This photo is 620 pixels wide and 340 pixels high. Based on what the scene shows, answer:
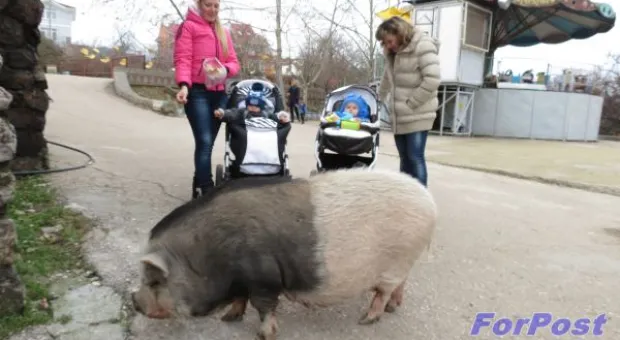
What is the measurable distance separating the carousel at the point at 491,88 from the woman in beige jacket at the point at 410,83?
1292 cm

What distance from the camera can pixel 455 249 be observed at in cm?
416

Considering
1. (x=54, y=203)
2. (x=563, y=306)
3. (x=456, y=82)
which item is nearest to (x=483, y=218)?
(x=563, y=306)

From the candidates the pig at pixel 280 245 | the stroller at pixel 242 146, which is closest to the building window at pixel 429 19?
the stroller at pixel 242 146

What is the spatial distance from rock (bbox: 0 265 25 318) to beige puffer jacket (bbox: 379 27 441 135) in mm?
3090

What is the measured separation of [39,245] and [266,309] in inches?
75.6

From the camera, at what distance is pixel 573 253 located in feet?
13.9

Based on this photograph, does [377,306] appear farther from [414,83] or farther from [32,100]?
[32,100]

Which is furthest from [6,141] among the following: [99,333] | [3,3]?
[3,3]

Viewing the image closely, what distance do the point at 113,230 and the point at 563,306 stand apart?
321 centimetres

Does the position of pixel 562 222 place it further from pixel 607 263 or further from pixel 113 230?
pixel 113 230

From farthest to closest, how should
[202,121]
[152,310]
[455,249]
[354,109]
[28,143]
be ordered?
[28,143]
[354,109]
[202,121]
[455,249]
[152,310]

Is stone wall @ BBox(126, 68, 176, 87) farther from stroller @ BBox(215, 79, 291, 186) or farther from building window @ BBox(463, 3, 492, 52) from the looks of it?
stroller @ BBox(215, 79, 291, 186)

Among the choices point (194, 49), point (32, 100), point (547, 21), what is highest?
point (547, 21)

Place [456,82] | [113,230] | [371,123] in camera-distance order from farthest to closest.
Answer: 1. [456,82]
2. [371,123]
3. [113,230]
